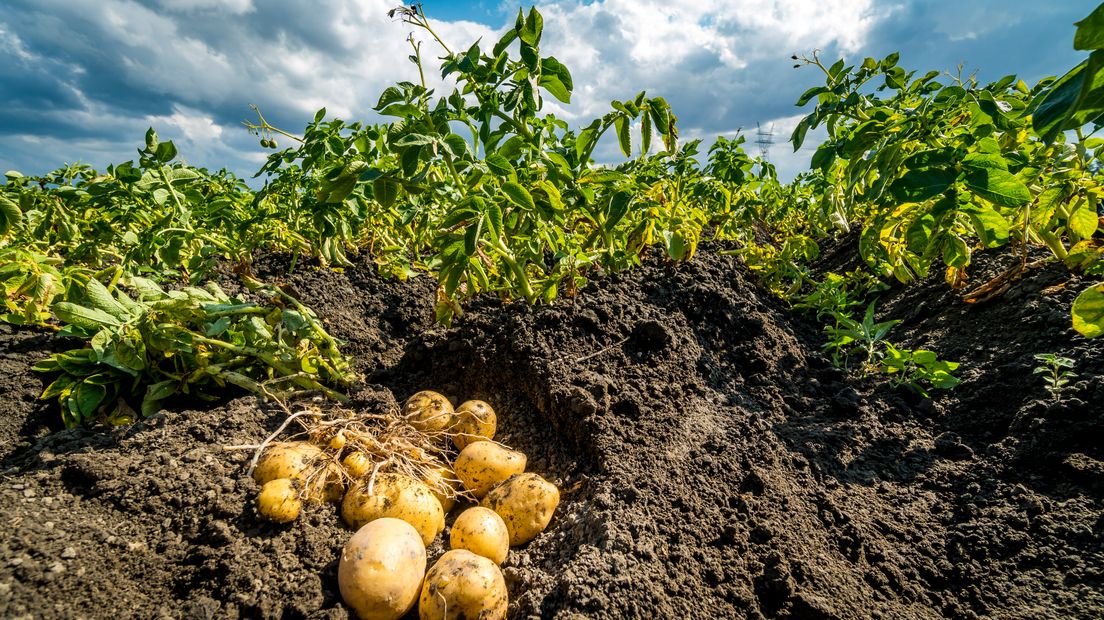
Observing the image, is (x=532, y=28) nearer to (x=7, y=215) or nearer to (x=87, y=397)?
(x=87, y=397)

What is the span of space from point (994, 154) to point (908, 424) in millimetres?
989

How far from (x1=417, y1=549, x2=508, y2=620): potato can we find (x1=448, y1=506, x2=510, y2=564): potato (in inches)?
4.1

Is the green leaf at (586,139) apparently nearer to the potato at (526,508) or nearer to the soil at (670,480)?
the soil at (670,480)

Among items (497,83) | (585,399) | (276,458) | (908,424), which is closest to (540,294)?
(585,399)

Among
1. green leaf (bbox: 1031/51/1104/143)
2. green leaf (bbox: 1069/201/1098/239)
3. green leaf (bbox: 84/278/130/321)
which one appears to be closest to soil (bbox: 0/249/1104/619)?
green leaf (bbox: 1069/201/1098/239)

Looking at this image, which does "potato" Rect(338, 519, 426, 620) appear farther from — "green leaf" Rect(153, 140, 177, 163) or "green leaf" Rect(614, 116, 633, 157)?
"green leaf" Rect(153, 140, 177, 163)

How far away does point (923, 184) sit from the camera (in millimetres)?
1579

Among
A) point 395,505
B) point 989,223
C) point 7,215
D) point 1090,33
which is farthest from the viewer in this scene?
point 7,215

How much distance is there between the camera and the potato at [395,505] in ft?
5.24

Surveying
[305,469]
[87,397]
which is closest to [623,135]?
[305,469]

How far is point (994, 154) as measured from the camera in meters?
1.60

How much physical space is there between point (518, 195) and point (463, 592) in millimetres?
1188

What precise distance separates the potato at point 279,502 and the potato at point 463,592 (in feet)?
1.48

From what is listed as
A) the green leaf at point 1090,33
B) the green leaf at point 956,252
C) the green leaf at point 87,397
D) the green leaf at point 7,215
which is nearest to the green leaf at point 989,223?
the green leaf at point 956,252
